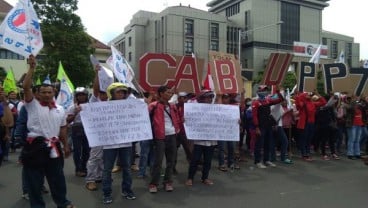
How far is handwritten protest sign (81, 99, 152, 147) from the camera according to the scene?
241 inches

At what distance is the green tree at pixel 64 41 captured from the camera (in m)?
29.9

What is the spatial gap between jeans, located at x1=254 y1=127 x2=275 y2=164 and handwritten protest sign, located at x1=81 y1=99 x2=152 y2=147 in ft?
10.6

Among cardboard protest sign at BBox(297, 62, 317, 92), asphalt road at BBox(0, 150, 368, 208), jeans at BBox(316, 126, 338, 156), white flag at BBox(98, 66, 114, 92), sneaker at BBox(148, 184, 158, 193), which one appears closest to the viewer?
asphalt road at BBox(0, 150, 368, 208)

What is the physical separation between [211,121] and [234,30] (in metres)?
71.9

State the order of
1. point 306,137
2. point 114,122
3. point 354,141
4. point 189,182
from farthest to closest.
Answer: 1. point 354,141
2. point 306,137
3. point 189,182
4. point 114,122

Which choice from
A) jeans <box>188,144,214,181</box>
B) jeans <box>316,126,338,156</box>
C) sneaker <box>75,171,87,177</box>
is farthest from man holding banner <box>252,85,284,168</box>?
sneaker <box>75,171,87,177</box>

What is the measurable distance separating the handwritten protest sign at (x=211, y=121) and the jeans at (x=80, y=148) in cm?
193

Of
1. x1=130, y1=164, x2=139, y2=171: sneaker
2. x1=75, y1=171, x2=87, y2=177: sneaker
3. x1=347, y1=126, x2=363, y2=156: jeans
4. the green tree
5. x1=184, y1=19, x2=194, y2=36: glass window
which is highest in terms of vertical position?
x1=184, y1=19, x2=194, y2=36: glass window

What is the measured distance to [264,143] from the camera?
9.07 metres

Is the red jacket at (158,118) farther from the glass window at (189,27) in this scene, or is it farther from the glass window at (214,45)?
the glass window at (214,45)

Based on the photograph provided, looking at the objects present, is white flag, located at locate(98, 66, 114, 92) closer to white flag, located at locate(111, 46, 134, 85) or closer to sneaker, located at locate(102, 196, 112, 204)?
white flag, located at locate(111, 46, 134, 85)

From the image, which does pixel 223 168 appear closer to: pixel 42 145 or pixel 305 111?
pixel 305 111

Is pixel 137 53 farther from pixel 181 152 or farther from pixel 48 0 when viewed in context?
pixel 181 152

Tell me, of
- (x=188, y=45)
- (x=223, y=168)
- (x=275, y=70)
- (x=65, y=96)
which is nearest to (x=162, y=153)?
(x=223, y=168)
